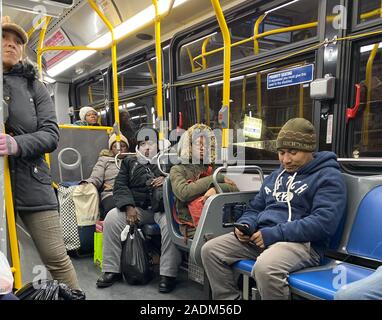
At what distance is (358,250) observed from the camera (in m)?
1.80

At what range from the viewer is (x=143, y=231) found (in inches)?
117

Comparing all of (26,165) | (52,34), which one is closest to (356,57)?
(26,165)

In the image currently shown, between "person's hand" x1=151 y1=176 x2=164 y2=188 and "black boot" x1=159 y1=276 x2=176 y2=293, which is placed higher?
"person's hand" x1=151 y1=176 x2=164 y2=188

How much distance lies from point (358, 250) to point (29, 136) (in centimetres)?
183

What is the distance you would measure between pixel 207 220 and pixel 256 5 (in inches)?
79.7

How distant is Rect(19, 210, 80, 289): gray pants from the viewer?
158 cm

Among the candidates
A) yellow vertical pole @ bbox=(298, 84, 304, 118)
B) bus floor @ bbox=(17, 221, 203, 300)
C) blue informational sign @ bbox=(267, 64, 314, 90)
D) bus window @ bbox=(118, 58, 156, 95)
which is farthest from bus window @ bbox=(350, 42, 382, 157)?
bus window @ bbox=(118, 58, 156, 95)

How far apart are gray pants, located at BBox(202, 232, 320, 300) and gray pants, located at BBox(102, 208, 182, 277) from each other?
31.5 inches

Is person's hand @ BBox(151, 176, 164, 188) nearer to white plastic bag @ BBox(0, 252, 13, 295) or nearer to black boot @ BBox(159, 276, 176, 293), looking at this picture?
black boot @ BBox(159, 276, 176, 293)

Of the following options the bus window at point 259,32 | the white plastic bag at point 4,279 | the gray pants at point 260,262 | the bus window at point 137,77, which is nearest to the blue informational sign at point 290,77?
the bus window at point 259,32

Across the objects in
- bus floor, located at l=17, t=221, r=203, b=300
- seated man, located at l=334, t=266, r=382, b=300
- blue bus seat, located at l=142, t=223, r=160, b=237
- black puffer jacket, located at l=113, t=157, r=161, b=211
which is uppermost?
black puffer jacket, located at l=113, t=157, r=161, b=211

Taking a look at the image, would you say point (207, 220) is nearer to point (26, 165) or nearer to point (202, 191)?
point (202, 191)

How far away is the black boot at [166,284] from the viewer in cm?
265

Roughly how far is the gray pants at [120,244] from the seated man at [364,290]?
63.9 inches
